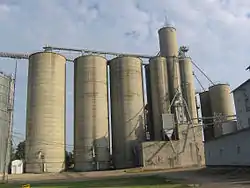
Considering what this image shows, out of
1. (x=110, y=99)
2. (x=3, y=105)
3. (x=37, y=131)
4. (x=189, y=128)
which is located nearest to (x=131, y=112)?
(x=110, y=99)

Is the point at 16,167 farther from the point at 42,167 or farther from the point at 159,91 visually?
the point at 159,91

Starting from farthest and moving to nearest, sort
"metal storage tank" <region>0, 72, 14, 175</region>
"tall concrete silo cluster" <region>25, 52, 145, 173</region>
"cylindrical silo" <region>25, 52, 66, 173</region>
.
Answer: "tall concrete silo cluster" <region>25, 52, 145, 173</region>
"cylindrical silo" <region>25, 52, 66, 173</region>
"metal storage tank" <region>0, 72, 14, 175</region>

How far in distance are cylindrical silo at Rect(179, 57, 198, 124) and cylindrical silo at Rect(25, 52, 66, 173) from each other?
23.9 meters

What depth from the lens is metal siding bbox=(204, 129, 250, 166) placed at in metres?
29.1

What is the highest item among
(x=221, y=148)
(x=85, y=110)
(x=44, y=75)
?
(x=44, y=75)

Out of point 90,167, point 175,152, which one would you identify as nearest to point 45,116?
point 90,167

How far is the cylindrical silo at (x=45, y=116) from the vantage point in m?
53.5

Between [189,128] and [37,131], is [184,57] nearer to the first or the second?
[189,128]

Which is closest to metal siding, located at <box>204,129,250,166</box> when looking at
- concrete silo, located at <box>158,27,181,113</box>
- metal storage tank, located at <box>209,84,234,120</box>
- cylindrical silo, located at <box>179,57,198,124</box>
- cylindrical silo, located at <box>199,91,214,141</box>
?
cylindrical silo, located at <box>179,57,198,124</box>

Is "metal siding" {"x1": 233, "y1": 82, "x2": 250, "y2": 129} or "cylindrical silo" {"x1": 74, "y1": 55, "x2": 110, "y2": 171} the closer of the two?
"metal siding" {"x1": 233, "y1": 82, "x2": 250, "y2": 129}

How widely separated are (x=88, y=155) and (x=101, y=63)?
1734cm

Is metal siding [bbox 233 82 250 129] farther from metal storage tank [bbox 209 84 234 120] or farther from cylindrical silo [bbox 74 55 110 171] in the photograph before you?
cylindrical silo [bbox 74 55 110 171]

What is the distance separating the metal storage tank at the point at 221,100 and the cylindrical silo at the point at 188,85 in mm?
6322

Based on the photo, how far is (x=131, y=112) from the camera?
57969 millimetres
